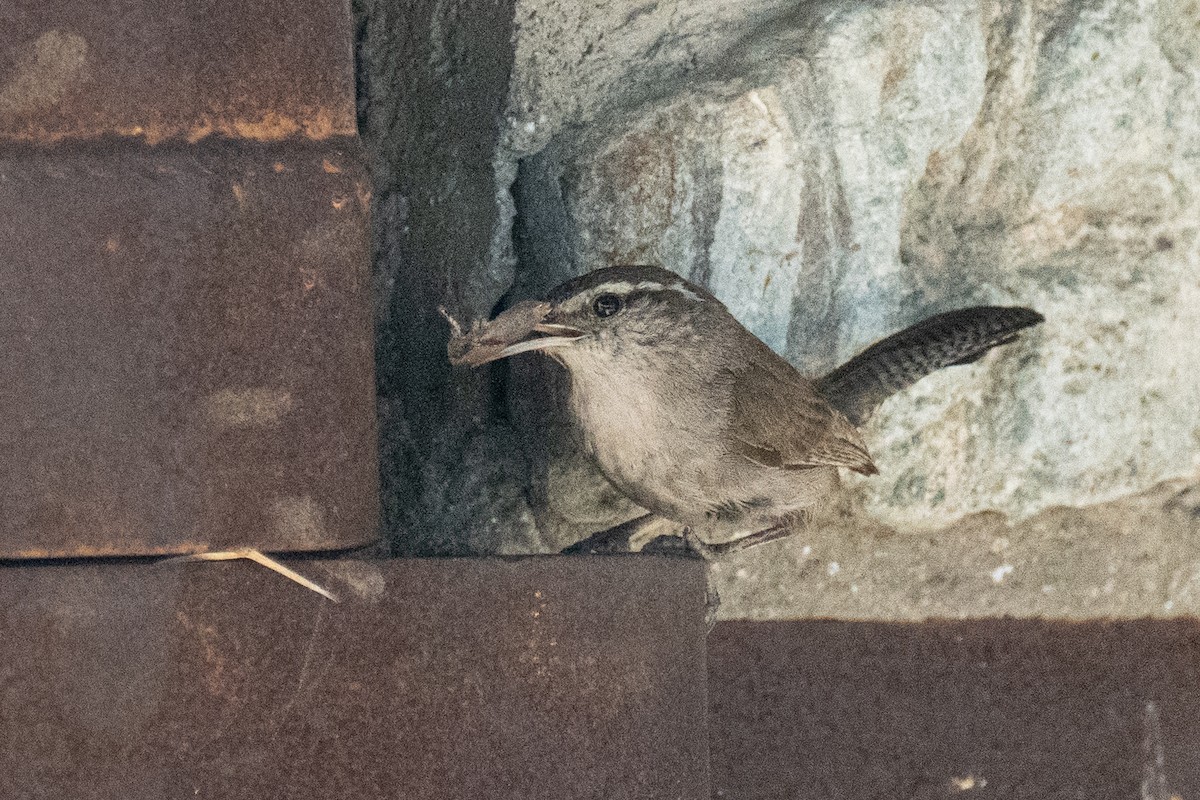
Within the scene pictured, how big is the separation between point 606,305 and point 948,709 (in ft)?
3.36

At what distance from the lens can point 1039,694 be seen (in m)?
2.58

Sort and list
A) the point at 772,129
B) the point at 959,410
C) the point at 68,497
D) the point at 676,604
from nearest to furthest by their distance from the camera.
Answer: the point at 68,497
the point at 676,604
the point at 772,129
the point at 959,410

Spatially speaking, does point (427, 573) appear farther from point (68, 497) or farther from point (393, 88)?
point (393, 88)

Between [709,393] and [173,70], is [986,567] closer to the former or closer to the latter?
[709,393]

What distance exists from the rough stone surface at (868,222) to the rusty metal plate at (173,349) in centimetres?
48

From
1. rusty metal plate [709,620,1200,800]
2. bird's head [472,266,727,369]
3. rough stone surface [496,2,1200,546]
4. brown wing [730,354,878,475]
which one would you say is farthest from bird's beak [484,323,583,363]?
rusty metal plate [709,620,1200,800]

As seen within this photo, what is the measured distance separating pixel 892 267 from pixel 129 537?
1384 mm

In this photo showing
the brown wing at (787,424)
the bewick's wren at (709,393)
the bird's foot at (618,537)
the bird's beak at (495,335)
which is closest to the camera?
the bird's beak at (495,335)

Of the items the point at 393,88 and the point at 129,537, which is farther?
the point at 393,88

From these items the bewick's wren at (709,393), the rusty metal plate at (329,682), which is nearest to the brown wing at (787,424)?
the bewick's wren at (709,393)

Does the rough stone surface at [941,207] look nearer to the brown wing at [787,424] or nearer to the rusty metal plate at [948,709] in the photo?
the brown wing at [787,424]

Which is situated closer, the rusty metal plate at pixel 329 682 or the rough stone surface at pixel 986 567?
the rusty metal plate at pixel 329 682

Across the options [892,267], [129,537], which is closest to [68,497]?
[129,537]

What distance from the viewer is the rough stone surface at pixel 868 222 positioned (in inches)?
90.9
